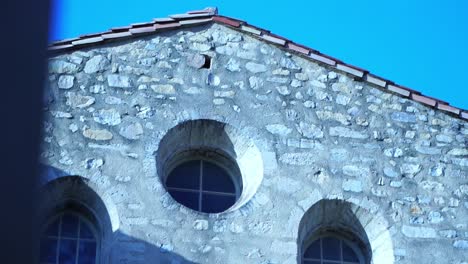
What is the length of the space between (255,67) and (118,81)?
1.36 metres

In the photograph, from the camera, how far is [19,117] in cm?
273

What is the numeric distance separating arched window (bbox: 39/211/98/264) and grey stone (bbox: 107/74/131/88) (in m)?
1.28

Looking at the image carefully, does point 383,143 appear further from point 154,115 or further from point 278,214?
point 154,115

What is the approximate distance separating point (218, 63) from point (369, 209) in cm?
204

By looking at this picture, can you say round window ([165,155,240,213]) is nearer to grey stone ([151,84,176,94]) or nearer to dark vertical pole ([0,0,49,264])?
grey stone ([151,84,176,94])

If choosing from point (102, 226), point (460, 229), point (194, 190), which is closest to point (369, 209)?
point (460, 229)

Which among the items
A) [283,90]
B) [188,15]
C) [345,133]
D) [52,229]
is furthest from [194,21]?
[52,229]

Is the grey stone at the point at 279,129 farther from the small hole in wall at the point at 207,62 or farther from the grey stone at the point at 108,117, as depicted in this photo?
the grey stone at the point at 108,117

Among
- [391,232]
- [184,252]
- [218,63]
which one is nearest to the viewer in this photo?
[184,252]

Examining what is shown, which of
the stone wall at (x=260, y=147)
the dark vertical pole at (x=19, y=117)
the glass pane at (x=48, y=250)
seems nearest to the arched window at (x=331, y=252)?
the stone wall at (x=260, y=147)

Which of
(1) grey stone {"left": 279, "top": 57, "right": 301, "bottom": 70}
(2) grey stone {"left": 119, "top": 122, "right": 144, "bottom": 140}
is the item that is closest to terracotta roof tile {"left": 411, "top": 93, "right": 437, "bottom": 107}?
(1) grey stone {"left": 279, "top": 57, "right": 301, "bottom": 70}

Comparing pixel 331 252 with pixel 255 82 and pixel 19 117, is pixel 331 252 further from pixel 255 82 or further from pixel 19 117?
pixel 19 117

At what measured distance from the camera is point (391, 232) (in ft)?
29.1

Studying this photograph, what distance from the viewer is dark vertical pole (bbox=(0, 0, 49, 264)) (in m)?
2.71
